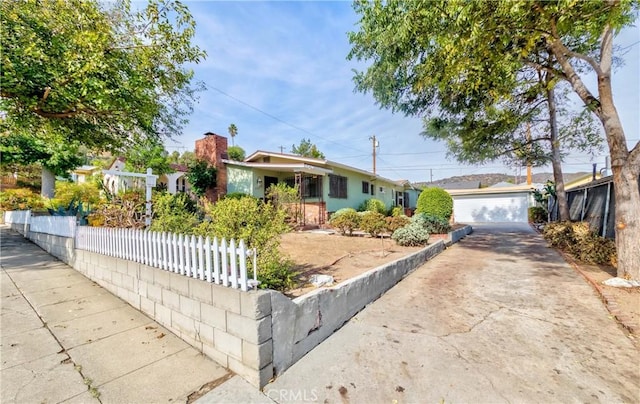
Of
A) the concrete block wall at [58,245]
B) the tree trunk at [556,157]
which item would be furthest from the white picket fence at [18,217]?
the tree trunk at [556,157]

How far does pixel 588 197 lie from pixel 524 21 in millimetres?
9534

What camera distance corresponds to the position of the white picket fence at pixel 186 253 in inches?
108

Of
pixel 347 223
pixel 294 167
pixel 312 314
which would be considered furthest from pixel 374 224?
pixel 312 314

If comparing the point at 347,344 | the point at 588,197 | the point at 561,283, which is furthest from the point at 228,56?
the point at 588,197

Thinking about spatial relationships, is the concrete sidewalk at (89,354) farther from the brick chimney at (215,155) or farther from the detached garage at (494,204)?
the detached garage at (494,204)

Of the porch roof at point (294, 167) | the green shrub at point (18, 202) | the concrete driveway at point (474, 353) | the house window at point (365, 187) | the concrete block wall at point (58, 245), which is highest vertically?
the porch roof at point (294, 167)

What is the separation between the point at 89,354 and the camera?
9.61 ft

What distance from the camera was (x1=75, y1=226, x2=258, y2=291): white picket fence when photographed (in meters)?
2.74

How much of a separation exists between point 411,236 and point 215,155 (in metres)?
11.8

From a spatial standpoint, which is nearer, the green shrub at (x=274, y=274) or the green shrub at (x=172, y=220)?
the green shrub at (x=274, y=274)

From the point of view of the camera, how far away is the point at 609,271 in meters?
6.05

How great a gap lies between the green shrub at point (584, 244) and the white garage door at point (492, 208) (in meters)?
16.8

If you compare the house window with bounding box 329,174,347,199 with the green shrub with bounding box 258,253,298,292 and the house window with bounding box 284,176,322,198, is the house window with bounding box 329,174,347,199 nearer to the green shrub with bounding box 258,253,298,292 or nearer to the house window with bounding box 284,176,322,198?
the house window with bounding box 284,176,322,198

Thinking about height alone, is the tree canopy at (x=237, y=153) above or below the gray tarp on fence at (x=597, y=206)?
above
